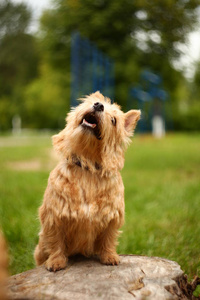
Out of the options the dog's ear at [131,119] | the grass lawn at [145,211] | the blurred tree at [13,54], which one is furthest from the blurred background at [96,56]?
the dog's ear at [131,119]

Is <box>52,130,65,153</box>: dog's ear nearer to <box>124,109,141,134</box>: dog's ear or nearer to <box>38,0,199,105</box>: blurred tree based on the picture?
<box>124,109,141,134</box>: dog's ear

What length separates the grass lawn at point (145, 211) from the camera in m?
3.68

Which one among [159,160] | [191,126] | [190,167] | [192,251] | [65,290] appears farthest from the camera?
[191,126]

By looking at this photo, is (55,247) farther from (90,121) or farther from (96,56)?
(96,56)

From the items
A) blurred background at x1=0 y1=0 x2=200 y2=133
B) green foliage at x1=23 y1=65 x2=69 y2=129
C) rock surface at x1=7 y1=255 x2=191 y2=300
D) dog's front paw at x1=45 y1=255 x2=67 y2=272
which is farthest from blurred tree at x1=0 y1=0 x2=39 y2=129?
rock surface at x1=7 y1=255 x2=191 y2=300

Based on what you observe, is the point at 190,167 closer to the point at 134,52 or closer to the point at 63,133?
the point at 63,133

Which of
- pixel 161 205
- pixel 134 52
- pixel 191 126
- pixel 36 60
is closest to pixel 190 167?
pixel 161 205

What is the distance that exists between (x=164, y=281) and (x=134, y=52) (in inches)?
695

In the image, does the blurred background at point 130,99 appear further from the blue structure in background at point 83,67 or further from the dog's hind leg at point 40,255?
the dog's hind leg at point 40,255

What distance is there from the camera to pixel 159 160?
35.0 ft

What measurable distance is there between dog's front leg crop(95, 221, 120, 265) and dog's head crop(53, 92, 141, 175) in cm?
45

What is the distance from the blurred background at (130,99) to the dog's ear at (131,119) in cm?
142

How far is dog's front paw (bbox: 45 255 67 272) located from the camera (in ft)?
7.65

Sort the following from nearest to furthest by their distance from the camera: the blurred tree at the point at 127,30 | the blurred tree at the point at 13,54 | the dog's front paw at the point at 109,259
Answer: the dog's front paw at the point at 109,259 < the blurred tree at the point at 127,30 < the blurred tree at the point at 13,54
